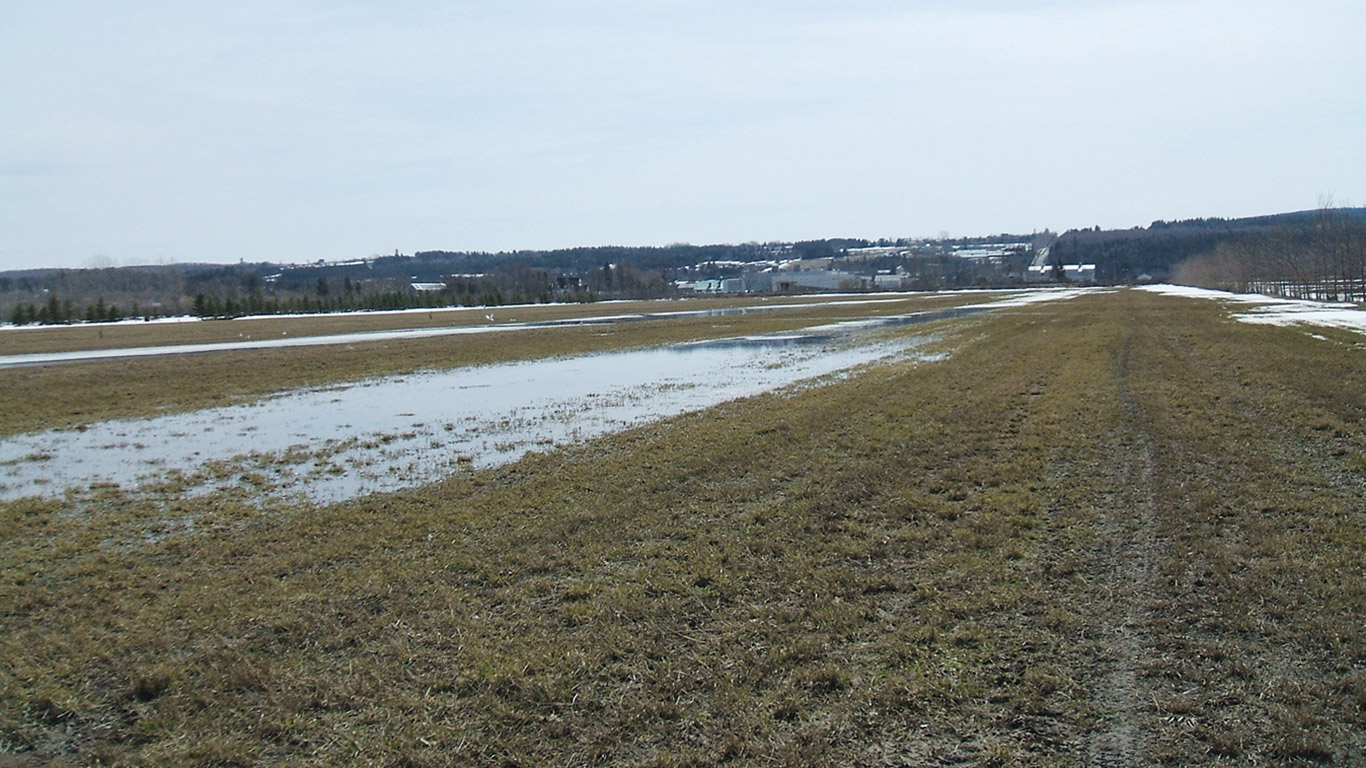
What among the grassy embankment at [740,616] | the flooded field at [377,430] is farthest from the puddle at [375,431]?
the grassy embankment at [740,616]

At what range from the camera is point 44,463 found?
15664mm

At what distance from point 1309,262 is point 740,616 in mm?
94004

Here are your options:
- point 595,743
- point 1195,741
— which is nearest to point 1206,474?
point 1195,741

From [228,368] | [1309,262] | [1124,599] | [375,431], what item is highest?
[1309,262]

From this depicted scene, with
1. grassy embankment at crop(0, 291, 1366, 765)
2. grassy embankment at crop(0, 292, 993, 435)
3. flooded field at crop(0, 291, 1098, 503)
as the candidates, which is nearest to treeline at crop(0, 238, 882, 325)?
grassy embankment at crop(0, 292, 993, 435)

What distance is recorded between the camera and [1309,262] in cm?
8175

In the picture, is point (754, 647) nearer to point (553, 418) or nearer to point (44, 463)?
point (553, 418)

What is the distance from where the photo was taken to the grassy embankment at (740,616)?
16.9 feet

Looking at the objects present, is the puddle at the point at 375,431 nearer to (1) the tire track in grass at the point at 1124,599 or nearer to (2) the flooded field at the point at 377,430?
(2) the flooded field at the point at 377,430

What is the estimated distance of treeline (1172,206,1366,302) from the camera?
69.8 m

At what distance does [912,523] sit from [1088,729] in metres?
4.40

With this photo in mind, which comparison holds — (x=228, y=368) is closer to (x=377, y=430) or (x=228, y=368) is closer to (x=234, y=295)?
(x=377, y=430)

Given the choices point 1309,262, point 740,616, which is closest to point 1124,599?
point 740,616

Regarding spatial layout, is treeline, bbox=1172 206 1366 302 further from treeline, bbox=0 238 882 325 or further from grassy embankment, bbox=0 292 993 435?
treeline, bbox=0 238 882 325
